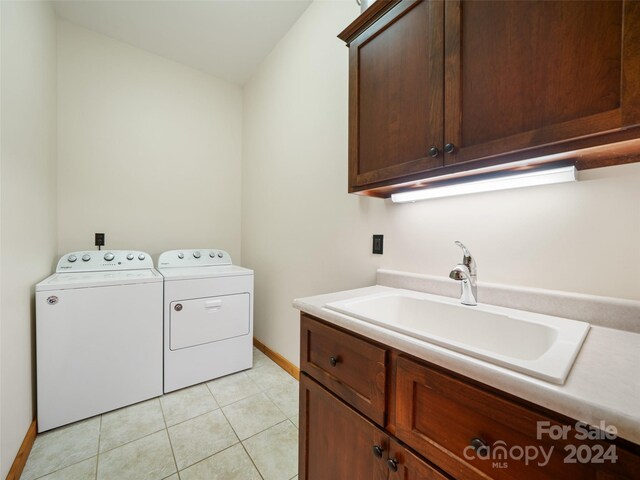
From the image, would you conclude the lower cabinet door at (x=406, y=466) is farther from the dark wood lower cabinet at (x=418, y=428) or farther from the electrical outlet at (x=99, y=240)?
the electrical outlet at (x=99, y=240)

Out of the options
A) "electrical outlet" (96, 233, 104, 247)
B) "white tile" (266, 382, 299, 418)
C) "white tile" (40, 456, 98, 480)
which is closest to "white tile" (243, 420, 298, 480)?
"white tile" (266, 382, 299, 418)

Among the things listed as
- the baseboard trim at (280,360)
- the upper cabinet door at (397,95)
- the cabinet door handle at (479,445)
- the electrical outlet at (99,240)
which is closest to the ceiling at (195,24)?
the upper cabinet door at (397,95)

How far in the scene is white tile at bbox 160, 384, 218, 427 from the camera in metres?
1.75

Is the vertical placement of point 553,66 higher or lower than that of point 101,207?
higher

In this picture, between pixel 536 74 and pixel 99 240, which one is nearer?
pixel 536 74

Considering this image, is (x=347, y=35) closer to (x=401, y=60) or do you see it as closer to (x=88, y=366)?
(x=401, y=60)

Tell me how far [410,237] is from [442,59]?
766 millimetres

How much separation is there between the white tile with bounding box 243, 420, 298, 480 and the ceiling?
2.96 meters

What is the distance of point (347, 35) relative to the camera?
1267 mm

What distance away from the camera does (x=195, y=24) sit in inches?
86.3

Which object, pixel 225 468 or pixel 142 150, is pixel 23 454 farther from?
pixel 142 150

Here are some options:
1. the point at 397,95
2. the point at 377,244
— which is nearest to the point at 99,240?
the point at 377,244

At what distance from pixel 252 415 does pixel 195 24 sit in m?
3.01

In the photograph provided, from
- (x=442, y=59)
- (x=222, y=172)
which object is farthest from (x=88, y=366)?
(x=442, y=59)
